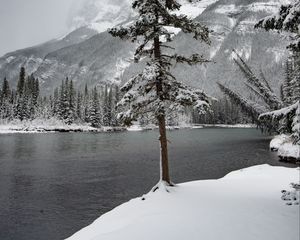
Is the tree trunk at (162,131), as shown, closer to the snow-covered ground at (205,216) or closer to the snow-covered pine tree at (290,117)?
the snow-covered ground at (205,216)

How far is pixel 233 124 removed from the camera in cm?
18962

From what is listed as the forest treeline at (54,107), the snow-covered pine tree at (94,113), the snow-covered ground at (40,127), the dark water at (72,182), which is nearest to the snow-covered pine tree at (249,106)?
the dark water at (72,182)

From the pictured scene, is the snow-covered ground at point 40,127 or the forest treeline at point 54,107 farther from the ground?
the forest treeline at point 54,107

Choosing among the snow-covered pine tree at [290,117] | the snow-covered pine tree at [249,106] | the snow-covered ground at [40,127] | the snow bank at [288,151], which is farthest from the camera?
the snow-covered ground at [40,127]

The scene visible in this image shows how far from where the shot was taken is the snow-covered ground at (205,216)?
386 inches

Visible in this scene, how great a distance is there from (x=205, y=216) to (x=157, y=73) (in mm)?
7089

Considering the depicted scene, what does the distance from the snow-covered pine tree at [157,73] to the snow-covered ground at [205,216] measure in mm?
2436

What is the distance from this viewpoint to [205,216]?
11.5m

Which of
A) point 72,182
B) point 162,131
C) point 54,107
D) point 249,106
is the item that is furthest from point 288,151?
point 54,107

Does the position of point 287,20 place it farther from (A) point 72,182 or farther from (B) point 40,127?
(B) point 40,127

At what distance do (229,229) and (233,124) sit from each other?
610 ft

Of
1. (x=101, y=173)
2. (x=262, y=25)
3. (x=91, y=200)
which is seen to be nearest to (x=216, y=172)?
(x=101, y=173)

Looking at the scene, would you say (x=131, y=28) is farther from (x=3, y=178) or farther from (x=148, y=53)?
(x=3, y=178)

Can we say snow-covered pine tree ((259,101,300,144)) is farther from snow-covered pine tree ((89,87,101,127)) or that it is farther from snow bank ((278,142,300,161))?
snow-covered pine tree ((89,87,101,127))
